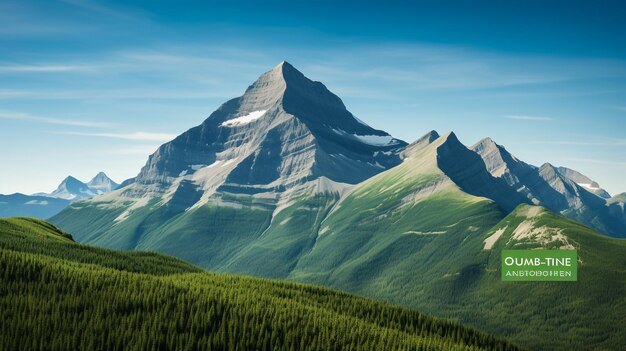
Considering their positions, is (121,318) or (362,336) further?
(362,336)

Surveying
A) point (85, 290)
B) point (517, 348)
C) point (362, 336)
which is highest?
point (85, 290)

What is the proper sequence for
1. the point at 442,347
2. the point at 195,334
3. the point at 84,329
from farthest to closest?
the point at 442,347, the point at 195,334, the point at 84,329

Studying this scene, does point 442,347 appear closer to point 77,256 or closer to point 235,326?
point 235,326

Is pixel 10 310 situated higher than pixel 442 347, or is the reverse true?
pixel 10 310

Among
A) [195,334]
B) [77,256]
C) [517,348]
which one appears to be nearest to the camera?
[195,334]

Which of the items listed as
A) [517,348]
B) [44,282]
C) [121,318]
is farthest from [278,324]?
[517,348]

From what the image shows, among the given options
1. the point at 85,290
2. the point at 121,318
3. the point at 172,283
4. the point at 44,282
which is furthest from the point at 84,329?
the point at 172,283
